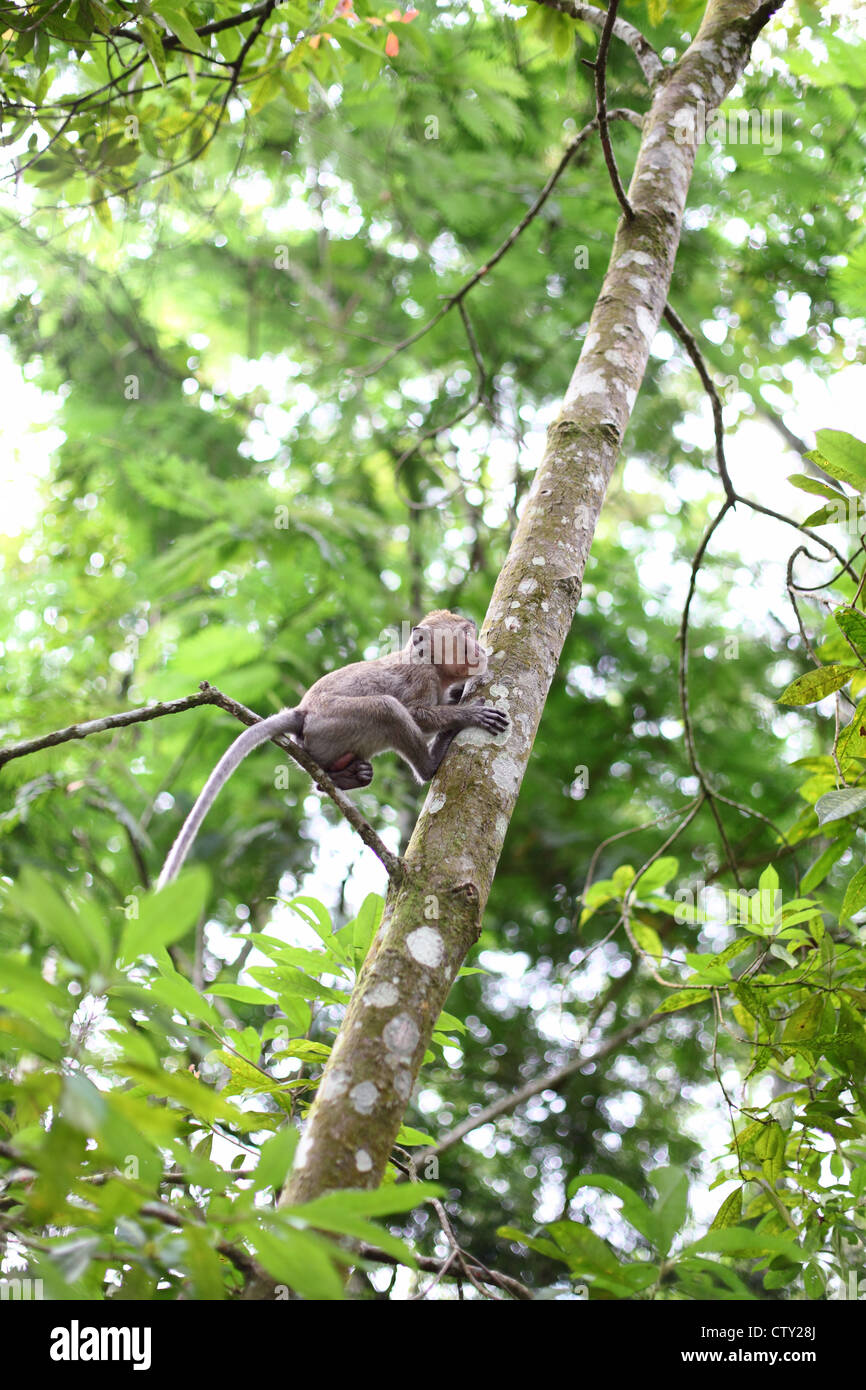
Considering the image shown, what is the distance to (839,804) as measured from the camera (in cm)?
→ 258

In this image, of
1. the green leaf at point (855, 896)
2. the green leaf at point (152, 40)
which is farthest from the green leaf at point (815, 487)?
the green leaf at point (152, 40)

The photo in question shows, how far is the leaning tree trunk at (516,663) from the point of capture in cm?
182

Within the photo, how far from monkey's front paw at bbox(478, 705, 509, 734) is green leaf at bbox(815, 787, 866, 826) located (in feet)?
2.91

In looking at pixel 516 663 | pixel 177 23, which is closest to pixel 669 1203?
pixel 516 663

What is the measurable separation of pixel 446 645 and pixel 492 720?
1387 millimetres

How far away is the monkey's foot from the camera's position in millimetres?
4180

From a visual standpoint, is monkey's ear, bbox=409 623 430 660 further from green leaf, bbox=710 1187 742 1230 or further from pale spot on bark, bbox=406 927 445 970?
green leaf, bbox=710 1187 742 1230

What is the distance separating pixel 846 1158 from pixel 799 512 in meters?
8.51

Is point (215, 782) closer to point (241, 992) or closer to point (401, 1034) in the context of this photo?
point (241, 992)

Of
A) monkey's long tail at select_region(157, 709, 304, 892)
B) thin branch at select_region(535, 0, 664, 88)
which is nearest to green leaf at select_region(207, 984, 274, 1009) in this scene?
monkey's long tail at select_region(157, 709, 304, 892)

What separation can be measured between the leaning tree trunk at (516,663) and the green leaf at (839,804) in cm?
82

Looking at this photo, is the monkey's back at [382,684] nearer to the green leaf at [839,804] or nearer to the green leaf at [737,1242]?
the green leaf at [839,804]
